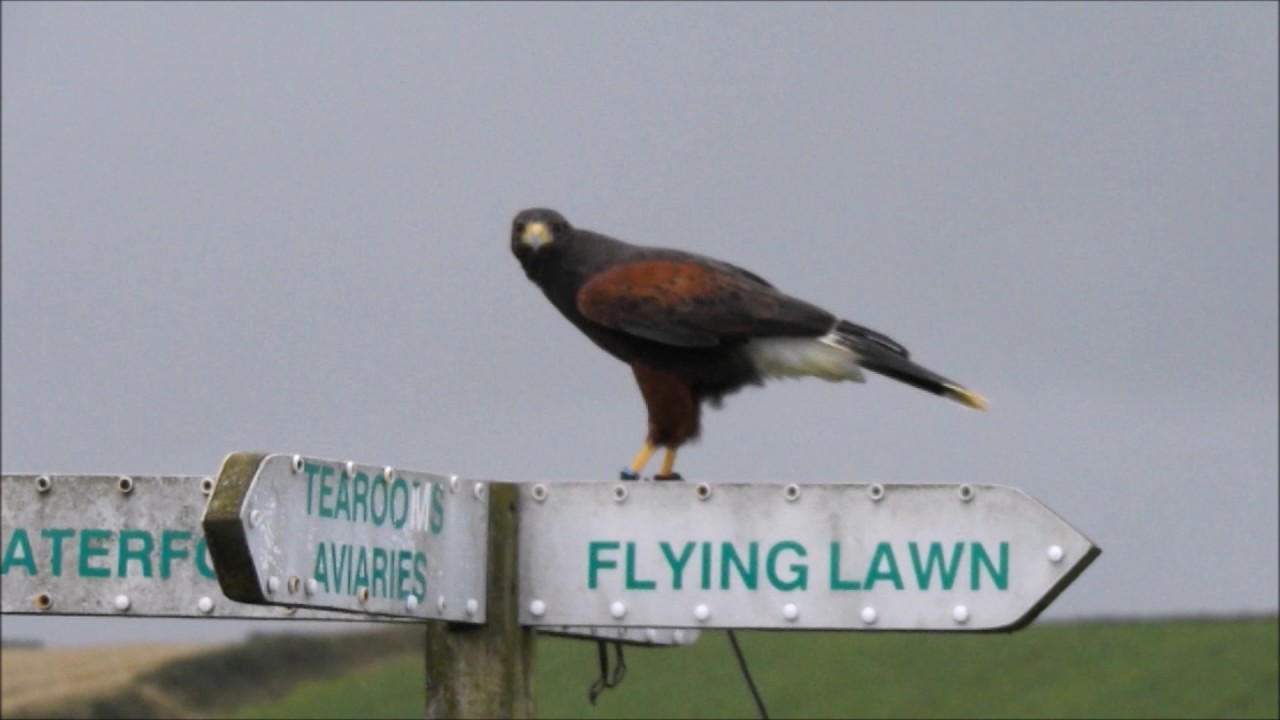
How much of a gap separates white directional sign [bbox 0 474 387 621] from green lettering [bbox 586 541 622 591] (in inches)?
29.8

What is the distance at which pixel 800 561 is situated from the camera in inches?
209

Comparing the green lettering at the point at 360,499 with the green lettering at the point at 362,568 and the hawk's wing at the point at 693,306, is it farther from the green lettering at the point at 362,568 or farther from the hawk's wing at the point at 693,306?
the hawk's wing at the point at 693,306

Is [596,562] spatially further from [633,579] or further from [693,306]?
[693,306]

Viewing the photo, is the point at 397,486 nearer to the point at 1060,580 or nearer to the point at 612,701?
the point at 1060,580

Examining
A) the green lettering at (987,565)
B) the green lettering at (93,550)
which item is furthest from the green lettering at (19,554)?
the green lettering at (987,565)

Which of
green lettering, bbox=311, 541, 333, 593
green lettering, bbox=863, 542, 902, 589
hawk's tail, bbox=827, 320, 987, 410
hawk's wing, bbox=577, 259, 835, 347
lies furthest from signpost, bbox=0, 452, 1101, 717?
hawk's wing, bbox=577, 259, 835, 347

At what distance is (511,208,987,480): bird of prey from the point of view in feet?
20.3

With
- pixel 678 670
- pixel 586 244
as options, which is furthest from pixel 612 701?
pixel 586 244

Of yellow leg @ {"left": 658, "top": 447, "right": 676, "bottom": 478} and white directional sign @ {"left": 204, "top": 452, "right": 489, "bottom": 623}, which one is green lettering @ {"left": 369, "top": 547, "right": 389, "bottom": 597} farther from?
yellow leg @ {"left": 658, "top": 447, "right": 676, "bottom": 478}

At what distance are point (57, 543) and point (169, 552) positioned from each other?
10.4 inches

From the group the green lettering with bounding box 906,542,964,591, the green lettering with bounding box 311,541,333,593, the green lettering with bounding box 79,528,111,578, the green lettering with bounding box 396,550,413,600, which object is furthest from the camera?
the green lettering with bounding box 79,528,111,578

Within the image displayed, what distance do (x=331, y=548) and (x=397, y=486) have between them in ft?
0.94

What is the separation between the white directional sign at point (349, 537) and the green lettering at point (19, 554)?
928 millimetres

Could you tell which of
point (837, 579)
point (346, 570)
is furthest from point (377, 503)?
point (837, 579)
